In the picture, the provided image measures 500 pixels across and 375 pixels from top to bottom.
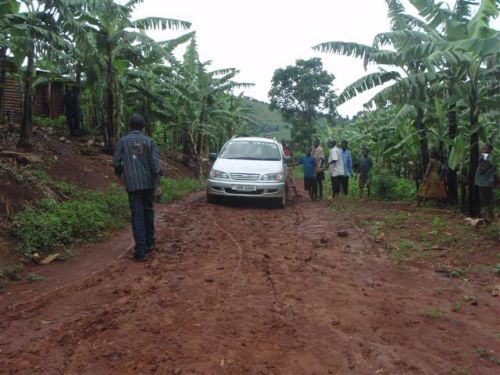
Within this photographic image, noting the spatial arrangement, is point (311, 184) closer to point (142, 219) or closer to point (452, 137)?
point (452, 137)

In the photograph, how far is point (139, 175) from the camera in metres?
6.20

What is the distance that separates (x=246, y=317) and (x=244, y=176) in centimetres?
706

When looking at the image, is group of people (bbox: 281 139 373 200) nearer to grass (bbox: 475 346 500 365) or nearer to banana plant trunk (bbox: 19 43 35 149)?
banana plant trunk (bbox: 19 43 35 149)

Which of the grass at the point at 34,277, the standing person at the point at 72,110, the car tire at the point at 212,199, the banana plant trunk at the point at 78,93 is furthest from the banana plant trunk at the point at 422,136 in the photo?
the standing person at the point at 72,110

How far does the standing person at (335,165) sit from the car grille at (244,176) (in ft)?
8.30

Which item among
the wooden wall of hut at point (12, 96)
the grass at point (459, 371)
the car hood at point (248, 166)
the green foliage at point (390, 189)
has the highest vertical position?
the wooden wall of hut at point (12, 96)

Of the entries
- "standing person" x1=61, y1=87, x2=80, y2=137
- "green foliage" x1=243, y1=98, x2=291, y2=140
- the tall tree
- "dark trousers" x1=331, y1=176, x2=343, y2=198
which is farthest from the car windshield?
"green foliage" x1=243, y1=98, x2=291, y2=140

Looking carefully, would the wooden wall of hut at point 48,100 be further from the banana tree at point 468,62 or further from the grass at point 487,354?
the grass at point 487,354

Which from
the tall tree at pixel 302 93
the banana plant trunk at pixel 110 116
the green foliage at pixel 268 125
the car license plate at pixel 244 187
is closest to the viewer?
the car license plate at pixel 244 187

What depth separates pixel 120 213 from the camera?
29.9 ft

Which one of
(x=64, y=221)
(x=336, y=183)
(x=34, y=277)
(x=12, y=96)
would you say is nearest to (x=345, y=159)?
(x=336, y=183)

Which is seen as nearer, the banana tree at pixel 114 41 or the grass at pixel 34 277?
the grass at pixel 34 277

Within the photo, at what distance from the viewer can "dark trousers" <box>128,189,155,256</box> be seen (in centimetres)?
619

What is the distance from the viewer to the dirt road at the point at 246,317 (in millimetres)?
3273
